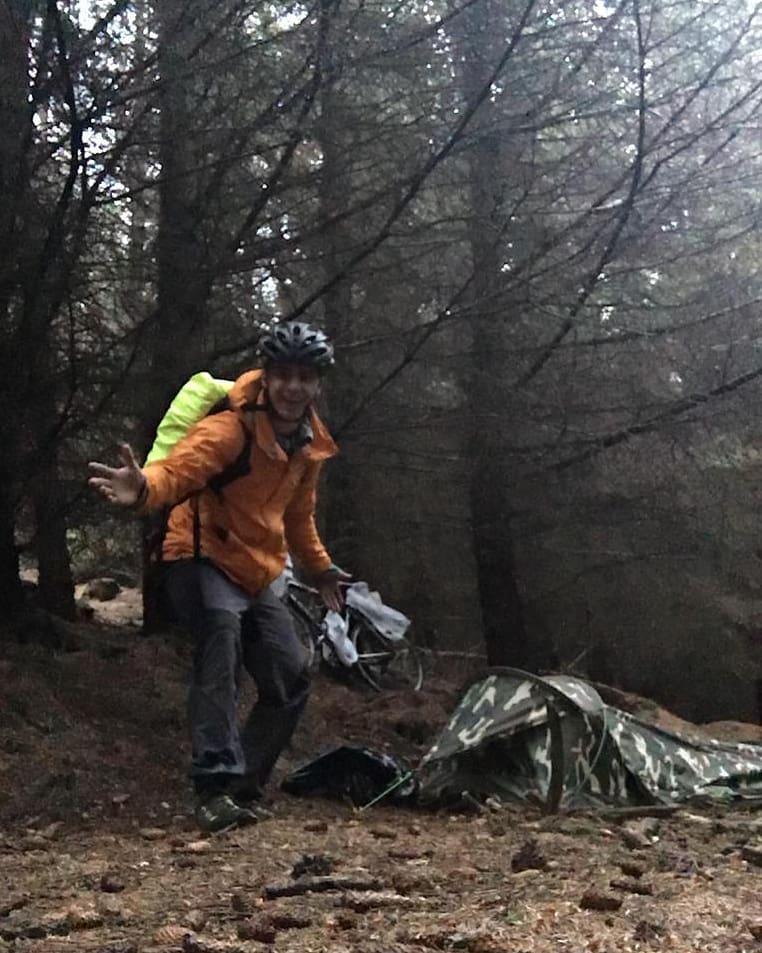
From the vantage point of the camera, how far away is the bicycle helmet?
5.11m

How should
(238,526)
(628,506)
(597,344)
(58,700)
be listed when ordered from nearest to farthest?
(238,526), (58,700), (597,344), (628,506)

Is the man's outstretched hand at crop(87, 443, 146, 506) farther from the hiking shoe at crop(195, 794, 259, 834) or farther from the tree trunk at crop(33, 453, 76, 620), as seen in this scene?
the tree trunk at crop(33, 453, 76, 620)

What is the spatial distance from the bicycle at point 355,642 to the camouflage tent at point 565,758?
3210 mm

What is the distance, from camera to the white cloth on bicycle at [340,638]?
9273 mm

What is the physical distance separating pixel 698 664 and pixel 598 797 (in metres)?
8.15

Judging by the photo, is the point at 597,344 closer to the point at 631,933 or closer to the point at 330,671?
the point at 330,671

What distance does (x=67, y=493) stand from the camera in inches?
278

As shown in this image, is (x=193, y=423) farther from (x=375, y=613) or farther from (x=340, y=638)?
(x=375, y=613)

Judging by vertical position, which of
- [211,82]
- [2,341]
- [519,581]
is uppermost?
[211,82]

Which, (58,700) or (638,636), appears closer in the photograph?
(58,700)

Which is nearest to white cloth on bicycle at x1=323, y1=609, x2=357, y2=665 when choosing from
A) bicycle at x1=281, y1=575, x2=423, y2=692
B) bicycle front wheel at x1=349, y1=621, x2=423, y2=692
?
bicycle at x1=281, y1=575, x2=423, y2=692

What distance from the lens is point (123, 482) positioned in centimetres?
452

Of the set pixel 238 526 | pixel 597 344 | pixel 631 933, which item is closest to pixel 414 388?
pixel 597 344

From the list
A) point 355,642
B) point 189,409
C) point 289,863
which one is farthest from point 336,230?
point 355,642
